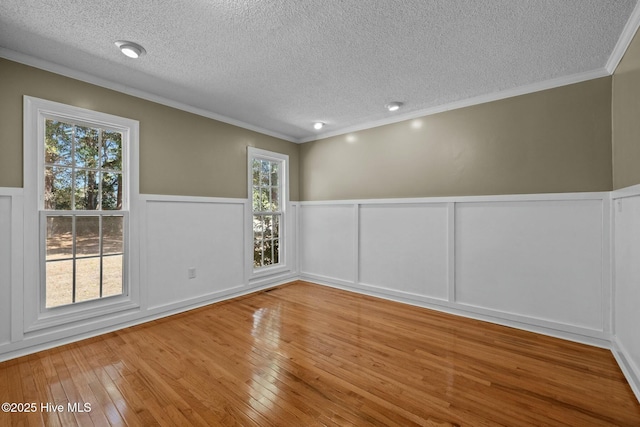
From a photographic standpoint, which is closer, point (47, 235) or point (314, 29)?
point (314, 29)

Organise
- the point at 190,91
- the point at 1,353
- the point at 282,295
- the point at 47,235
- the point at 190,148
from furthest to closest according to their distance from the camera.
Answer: the point at 282,295
the point at 190,148
the point at 190,91
the point at 47,235
the point at 1,353

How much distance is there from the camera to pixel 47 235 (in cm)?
254

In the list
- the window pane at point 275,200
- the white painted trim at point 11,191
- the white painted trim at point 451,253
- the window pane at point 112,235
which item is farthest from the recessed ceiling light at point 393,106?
the white painted trim at point 11,191

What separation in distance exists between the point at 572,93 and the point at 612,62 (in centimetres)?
34

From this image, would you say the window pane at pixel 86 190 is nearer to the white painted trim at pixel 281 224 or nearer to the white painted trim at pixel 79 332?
the white painted trim at pixel 79 332

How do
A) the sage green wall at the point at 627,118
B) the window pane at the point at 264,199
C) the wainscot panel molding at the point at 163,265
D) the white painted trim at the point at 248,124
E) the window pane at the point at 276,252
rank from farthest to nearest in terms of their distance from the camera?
the window pane at the point at 276,252 → the window pane at the point at 264,199 → the white painted trim at the point at 248,124 → the wainscot panel molding at the point at 163,265 → the sage green wall at the point at 627,118

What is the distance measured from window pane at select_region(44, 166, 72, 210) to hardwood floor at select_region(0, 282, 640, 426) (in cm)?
128

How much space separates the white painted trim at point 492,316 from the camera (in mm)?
2619

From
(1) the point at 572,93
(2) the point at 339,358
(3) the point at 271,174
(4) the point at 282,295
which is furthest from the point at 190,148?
(1) the point at 572,93

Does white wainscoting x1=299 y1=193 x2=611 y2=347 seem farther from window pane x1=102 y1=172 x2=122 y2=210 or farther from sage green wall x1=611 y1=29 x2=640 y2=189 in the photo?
window pane x1=102 y1=172 x2=122 y2=210

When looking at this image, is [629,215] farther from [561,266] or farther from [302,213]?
[302,213]

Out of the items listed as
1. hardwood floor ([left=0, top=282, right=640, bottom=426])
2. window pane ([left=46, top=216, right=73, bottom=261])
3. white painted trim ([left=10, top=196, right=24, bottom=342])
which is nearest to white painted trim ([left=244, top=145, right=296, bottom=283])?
hardwood floor ([left=0, top=282, right=640, bottom=426])

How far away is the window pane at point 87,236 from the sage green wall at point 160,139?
20.9 inches

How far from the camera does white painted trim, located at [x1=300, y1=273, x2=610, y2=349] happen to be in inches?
103
